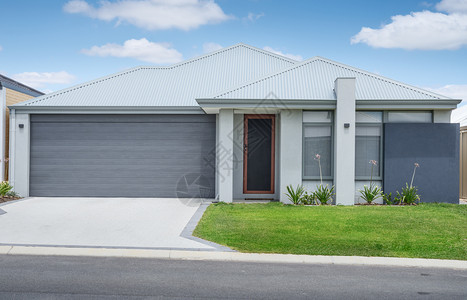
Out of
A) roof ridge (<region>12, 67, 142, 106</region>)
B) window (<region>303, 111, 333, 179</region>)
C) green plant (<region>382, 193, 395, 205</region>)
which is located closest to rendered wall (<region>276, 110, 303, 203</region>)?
window (<region>303, 111, 333, 179</region>)

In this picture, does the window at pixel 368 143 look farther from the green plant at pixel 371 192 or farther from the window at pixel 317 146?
the window at pixel 317 146

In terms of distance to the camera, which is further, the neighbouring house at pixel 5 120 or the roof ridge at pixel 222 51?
the roof ridge at pixel 222 51

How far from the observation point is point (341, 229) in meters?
9.10

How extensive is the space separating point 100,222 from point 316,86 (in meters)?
7.86

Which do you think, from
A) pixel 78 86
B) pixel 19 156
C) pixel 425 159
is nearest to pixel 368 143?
pixel 425 159

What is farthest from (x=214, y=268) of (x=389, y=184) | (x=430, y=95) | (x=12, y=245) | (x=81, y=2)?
(x=81, y=2)

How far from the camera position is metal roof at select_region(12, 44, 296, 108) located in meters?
14.6

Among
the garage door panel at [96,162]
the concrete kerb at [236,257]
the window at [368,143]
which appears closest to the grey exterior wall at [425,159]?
the window at [368,143]

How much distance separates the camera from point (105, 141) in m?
14.5

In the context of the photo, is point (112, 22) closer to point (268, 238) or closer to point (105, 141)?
point (105, 141)

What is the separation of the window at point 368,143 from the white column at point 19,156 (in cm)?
1106

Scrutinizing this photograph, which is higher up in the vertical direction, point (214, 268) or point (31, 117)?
point (31, 117)

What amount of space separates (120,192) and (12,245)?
21.9 ft

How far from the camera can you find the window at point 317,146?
1308cm
